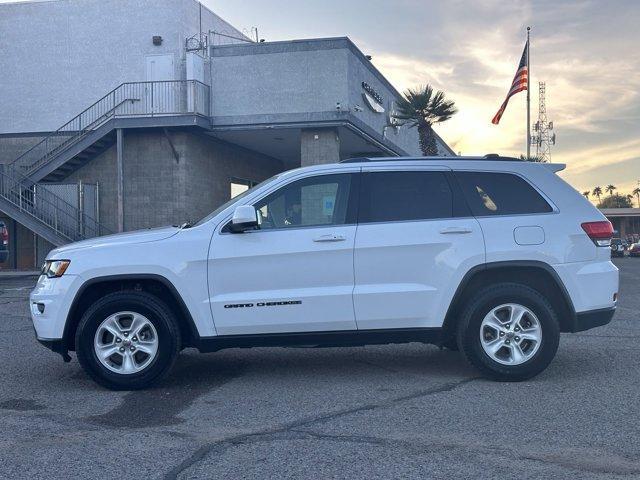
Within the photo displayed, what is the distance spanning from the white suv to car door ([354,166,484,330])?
0.03 feet

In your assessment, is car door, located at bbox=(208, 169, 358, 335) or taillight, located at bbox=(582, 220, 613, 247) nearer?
car door, located at bbox=(208, 169, 358, 335)

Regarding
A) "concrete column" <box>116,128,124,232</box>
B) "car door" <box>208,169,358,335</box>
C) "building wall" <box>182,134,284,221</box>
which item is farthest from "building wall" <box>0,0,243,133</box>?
"car door" <box>208,169,358,335</box>

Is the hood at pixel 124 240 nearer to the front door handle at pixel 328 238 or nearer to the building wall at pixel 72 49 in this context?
the front door handle at pixel 328 238

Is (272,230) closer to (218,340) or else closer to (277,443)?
(218,340)

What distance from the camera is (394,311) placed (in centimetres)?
611

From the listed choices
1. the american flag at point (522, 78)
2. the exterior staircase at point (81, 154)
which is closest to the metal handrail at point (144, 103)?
the exterior staircase at point (81, 154)

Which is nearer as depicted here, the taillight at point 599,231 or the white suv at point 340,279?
the white suv at point 340,279

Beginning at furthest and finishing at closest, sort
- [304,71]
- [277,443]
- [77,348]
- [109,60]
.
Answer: [109,60], [304,71], [77,348], [277,443]

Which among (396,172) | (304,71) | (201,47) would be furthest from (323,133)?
(396,172)

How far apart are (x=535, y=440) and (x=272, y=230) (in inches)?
108

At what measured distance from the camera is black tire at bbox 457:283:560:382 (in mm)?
6172

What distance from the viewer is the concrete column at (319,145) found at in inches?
874

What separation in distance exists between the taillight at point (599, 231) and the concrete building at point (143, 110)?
15894 millimetres

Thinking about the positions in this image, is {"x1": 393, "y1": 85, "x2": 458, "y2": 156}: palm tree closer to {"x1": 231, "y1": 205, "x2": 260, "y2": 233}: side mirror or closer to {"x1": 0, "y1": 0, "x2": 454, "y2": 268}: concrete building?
{"x1": 0, "y1": 0, "x2": 454, "y2": 268}: concrete building
